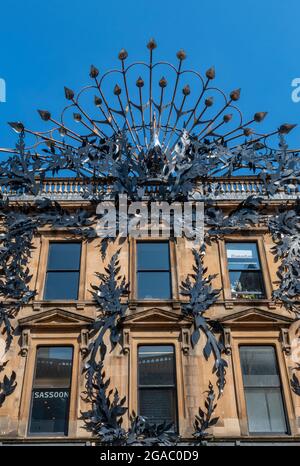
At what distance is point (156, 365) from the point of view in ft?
40.8

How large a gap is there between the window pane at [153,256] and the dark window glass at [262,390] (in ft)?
11.1

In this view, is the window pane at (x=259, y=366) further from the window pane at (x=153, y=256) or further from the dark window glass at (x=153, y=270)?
the window pane at (x=153, y=256)

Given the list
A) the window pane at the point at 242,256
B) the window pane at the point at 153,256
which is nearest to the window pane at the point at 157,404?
the window pane at the point at 153,256

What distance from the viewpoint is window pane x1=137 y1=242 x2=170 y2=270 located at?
47.0ft

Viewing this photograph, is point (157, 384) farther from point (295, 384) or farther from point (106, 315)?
point (295, 384)

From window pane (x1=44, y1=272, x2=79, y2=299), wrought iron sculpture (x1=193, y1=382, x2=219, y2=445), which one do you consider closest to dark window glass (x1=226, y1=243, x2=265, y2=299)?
wrought iron sculpture (x1=193, y1=382, x2=219, y2=445)

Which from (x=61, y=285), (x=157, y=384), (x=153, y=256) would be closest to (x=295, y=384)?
(x=157, y=384)

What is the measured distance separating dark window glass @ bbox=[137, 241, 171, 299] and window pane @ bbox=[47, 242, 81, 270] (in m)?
1.86

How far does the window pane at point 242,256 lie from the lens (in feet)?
47.1

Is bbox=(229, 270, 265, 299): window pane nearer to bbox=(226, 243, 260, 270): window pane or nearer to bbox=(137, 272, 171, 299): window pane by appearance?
bbox=(226, 243, 260, 270): window pane

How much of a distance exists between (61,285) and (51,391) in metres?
3.07

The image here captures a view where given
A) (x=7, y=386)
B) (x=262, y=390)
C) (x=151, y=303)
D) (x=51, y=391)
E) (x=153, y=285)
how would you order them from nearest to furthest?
(x=7, y=386) → (x=51, y=391) → (x=262, y=390) → (x=151, y=303) → (x=153, y=285)

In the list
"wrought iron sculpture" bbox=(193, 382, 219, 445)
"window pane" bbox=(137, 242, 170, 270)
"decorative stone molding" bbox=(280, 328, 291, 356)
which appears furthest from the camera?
"window pane" bbox=(137, 242, 170, 270)
